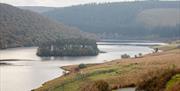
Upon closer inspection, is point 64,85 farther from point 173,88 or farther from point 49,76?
point 173,88

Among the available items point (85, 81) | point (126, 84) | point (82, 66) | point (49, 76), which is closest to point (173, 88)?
point (126, 84)

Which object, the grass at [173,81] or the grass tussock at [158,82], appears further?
the grass tussock at [158,82]

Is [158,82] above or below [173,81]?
below

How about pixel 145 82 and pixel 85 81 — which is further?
pixel 85 81

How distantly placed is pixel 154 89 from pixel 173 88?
5339 mm

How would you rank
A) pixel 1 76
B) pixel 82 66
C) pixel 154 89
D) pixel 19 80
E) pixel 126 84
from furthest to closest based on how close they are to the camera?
1. pixel 82 66
2. pixel 1 76
3. pixel 19 80
4. pixel 126 84
5. pixel 154 89

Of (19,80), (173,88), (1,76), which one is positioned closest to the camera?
(173,88)

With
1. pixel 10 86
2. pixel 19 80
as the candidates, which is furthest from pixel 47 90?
pixel 19 80

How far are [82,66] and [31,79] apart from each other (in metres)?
20.8

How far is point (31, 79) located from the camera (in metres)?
106

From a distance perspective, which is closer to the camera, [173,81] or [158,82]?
[173,81]

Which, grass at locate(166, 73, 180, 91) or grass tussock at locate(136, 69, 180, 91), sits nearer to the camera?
grass at locate(166, 73, 180, 91)

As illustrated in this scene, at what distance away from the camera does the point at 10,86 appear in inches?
3607

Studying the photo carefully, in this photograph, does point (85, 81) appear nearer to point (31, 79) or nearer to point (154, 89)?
point (31, 79)
